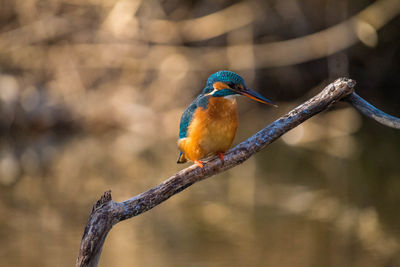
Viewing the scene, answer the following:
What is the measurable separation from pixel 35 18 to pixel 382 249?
14.0 feet

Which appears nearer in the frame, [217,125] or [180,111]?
[217,125]

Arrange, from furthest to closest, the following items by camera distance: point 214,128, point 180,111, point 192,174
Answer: point 180,111, point 214,128, point 192,174

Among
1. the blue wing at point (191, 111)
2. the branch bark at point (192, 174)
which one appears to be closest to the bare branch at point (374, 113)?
the branch bark at point (192, 174)

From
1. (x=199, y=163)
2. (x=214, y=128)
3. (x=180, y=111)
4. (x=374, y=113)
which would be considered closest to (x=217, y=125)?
(x=214, y=128)

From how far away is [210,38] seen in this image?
20.0 feet

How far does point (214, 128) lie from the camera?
1.61 m

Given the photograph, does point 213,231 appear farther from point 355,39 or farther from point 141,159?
point 355,39

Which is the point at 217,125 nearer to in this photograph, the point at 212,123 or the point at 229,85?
the point at 212,123

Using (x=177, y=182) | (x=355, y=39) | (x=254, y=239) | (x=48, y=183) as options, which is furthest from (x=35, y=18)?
(x=177, y=182)

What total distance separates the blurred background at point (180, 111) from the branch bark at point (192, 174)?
5.80ft

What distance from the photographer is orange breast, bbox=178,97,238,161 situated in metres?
1.59

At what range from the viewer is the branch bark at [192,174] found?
1.34 metres

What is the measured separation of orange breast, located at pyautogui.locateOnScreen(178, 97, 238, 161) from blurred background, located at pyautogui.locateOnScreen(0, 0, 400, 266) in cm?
169

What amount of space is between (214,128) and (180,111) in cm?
402
